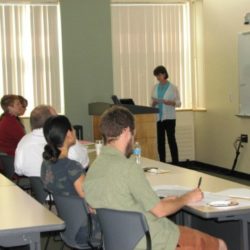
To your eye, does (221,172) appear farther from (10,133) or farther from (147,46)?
(10,133)

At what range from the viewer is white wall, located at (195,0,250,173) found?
334 inches

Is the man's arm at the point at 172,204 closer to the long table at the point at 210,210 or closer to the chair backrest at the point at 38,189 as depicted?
the long table at the point at 210,210

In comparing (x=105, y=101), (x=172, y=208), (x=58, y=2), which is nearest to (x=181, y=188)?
(x=172, y=208)

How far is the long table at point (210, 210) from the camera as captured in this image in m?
2.99

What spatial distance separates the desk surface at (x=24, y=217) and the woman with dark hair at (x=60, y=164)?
197mm

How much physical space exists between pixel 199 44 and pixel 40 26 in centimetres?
269

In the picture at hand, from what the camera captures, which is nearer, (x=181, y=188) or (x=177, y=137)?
(x=181, y=188)

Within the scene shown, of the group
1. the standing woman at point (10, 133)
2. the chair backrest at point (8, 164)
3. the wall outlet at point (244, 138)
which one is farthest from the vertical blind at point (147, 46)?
the chair backrest at point (8, 164)

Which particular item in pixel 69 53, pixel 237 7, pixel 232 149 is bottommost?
pixel 232 149

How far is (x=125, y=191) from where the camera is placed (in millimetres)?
2803

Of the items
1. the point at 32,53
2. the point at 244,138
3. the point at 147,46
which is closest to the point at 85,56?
the point at 32,53

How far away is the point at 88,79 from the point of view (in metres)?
8.74

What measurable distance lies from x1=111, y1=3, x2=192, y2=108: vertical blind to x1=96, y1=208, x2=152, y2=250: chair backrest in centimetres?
674

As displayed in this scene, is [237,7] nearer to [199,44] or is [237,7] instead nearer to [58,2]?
[199,44]
